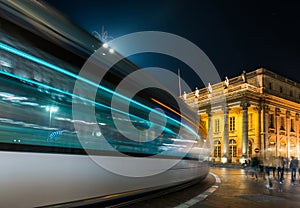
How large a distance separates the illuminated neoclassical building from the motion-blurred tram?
1702 inches

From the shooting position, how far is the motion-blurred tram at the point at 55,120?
3.55 m

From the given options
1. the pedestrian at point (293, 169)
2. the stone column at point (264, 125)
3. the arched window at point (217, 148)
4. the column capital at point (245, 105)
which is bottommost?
the pedestrian at point (293, 169)

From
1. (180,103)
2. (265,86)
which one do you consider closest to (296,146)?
(265,86)

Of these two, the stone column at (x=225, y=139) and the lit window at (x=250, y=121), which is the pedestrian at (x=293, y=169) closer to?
the stone column at (x=225, y=139)

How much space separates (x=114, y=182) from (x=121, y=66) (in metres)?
2.08

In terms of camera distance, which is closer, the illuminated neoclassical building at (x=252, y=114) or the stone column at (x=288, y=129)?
the illuminated neoclassical building at (x=252, y=114)

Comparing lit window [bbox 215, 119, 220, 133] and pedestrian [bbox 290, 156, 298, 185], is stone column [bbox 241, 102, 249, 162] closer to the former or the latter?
lit window [bbox 215, 119, 220, 133]

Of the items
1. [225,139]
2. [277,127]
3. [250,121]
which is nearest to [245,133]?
[225,139]

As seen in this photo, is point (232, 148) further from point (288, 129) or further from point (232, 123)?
point (288, 129)

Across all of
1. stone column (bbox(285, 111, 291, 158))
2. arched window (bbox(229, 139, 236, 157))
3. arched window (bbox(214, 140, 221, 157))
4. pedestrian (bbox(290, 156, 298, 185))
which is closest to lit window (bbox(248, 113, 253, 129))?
arched window (bbox(229, 139, 236, 157))

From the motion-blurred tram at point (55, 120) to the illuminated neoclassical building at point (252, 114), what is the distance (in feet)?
142

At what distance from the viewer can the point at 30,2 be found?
3617mm

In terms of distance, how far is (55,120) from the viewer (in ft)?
13.6

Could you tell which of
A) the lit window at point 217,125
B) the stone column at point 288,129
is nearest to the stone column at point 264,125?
the stone column at point 288,129
